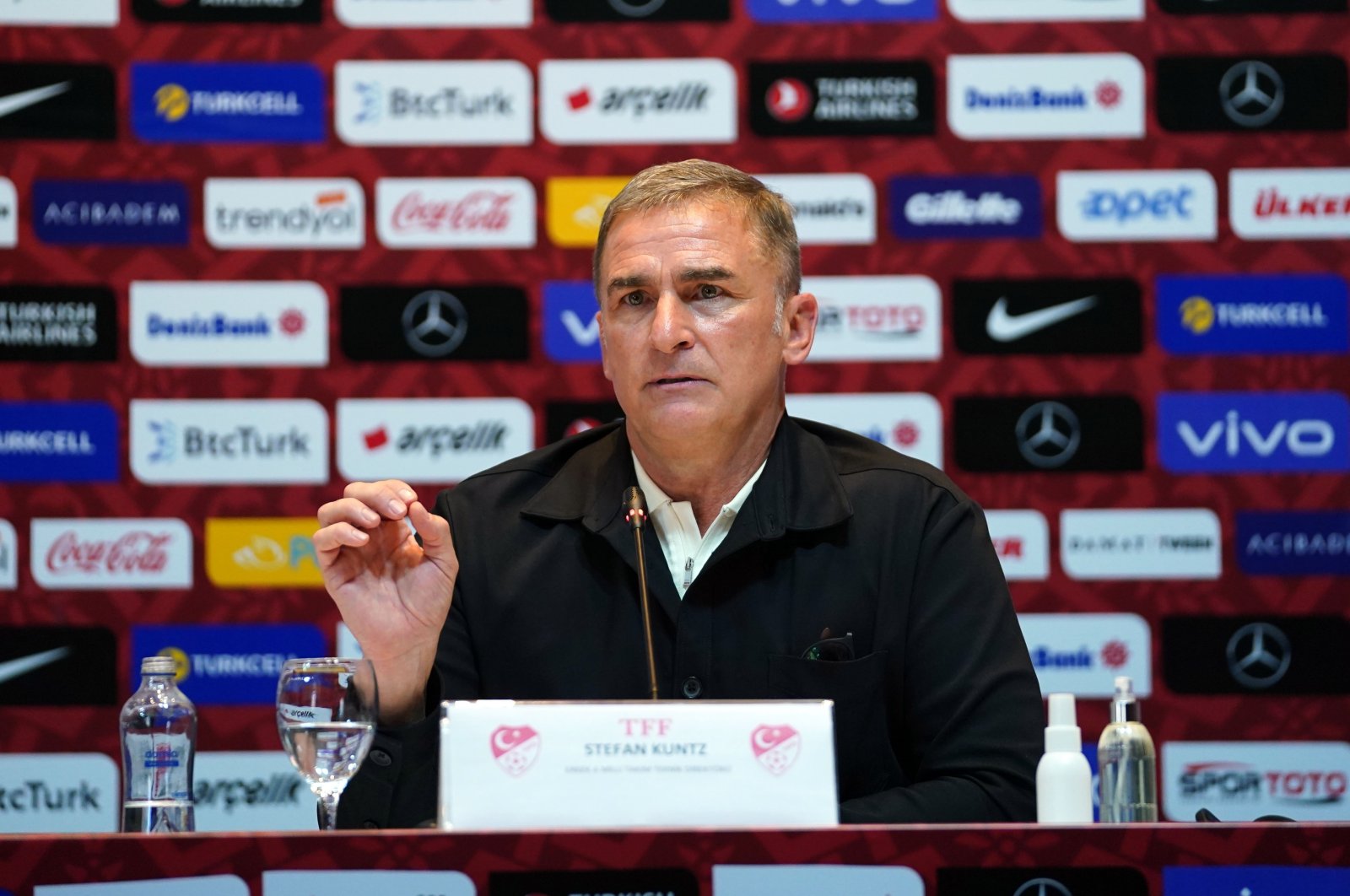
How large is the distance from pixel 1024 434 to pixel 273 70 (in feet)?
7.48

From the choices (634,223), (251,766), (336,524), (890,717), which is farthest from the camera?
(251,766)

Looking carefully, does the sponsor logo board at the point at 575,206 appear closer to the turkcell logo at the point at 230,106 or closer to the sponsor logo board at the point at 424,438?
the sponsor logo board at the point at 424,438

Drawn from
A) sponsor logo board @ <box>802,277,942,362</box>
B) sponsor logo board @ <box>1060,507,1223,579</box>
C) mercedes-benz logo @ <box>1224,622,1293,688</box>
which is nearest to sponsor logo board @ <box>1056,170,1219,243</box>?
sponsor logo board @ <box>802,277,942,362</box>

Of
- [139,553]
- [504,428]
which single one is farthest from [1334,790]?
[139,553]

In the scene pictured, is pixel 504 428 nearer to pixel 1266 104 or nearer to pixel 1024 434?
pixel 1024 434

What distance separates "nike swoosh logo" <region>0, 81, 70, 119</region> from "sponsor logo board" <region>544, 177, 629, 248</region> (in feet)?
4.47

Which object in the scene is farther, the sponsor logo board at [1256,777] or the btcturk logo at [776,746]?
the sponsor logo board at [1256,777]

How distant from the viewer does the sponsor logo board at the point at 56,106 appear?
13.1 ft

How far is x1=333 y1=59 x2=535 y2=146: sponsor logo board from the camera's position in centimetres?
402

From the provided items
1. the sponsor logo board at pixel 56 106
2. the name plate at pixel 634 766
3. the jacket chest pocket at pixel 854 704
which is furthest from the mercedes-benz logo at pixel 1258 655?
the sponsor logo board at pixel 56 106

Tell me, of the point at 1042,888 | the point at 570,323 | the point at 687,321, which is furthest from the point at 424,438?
the point at 1042,888

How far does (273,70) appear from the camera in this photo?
13.2 feet

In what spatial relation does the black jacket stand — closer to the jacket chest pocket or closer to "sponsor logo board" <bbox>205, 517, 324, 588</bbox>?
the jacket chest pocket

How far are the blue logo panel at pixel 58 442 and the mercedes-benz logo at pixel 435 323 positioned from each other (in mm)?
826
